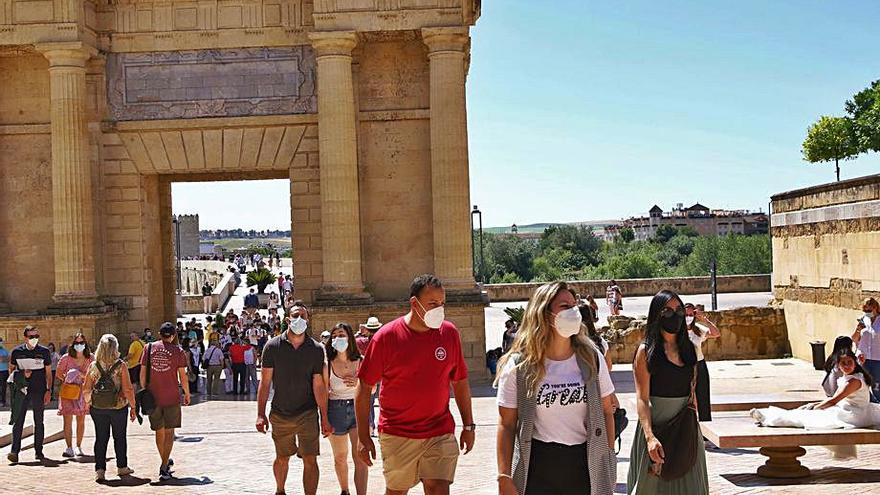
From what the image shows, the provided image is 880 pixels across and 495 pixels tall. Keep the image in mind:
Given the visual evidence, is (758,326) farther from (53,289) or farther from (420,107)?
(53,289)

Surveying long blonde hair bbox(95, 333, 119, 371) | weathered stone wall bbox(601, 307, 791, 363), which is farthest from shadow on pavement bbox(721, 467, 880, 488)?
weathered stone wall bbox(601, 307, 791, 363)

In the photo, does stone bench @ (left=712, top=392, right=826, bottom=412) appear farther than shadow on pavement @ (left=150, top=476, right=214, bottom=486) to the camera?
Yes

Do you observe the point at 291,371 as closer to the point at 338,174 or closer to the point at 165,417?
the point at 165,417

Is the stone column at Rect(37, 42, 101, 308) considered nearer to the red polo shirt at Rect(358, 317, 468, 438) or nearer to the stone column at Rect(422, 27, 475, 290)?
the stone column at Rect(422, 27, 475, 290)

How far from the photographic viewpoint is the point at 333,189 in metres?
21.2

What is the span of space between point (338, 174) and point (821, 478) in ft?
42.6

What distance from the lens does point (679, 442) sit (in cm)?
710

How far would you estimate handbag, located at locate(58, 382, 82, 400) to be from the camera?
13094 millimetres

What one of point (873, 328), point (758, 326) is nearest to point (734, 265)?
point (758, 326)

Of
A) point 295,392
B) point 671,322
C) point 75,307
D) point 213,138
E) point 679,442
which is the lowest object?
point 679,442

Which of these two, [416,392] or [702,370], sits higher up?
[416,392]

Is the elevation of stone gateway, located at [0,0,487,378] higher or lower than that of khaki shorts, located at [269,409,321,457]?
higher

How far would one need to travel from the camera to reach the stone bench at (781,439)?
30.6ft

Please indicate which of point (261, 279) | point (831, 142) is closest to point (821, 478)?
point (261, 279)
